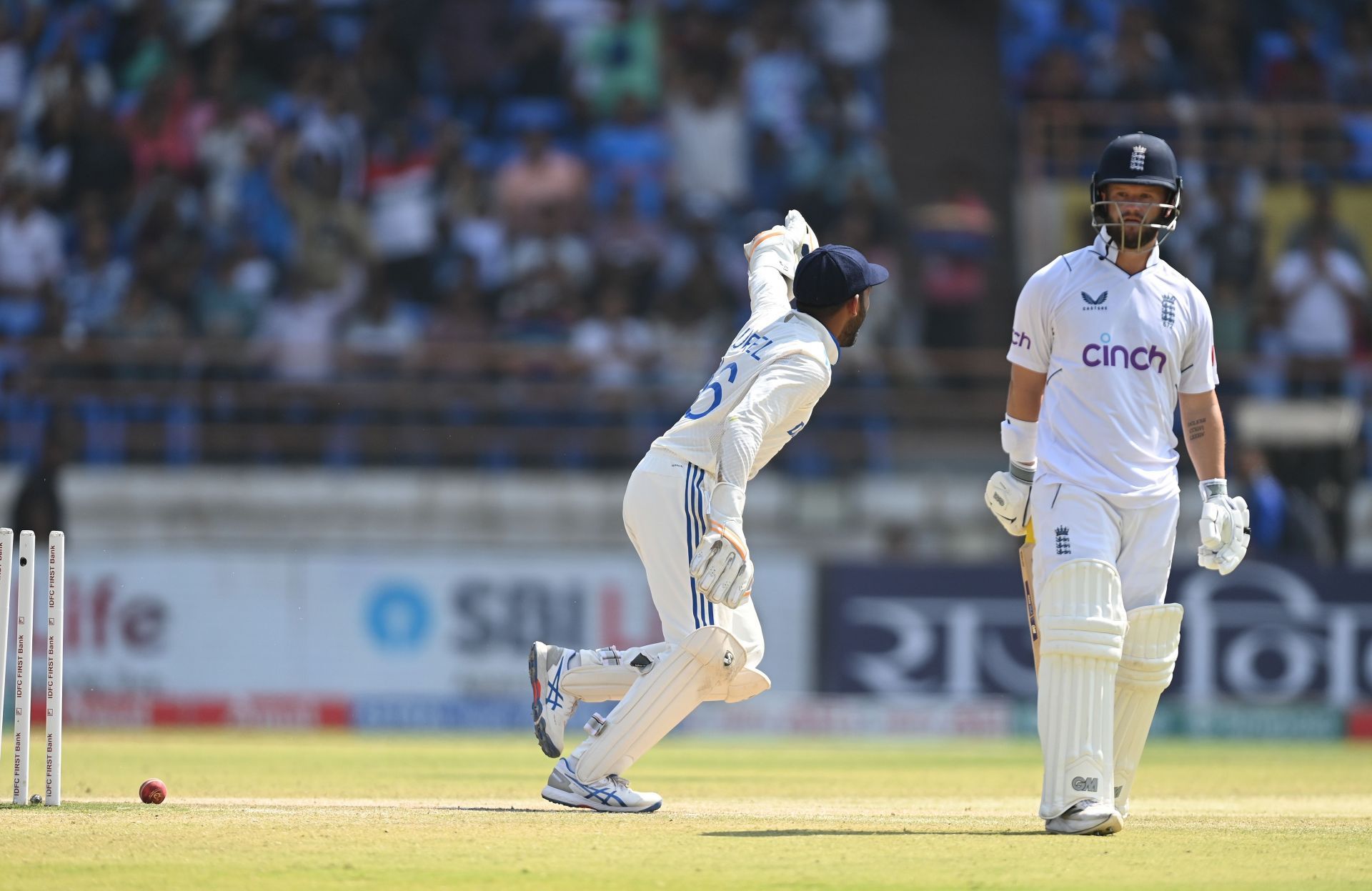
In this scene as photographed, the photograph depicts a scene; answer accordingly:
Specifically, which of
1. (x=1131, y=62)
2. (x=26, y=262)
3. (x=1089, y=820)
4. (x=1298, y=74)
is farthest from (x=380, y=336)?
(x=1089, y=820)

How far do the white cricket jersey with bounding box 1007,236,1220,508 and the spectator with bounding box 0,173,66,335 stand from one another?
32.2 feet

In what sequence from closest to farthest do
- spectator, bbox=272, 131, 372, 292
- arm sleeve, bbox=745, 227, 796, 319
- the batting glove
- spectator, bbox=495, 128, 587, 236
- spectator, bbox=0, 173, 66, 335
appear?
the batting glove → arm sleeve, bbox=745, 227, 796, 319 → spectator, bbox=0, 173, 66, 335 → spectator, bbox=272, 131, 372, 292 → spectator, bbox=495, 128, 587, 236

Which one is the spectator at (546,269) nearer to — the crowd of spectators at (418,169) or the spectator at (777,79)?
the crowd of spectators at (418,169)

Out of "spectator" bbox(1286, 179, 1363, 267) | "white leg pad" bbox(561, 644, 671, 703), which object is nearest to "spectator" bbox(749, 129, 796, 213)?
"spectator" bbox(1286, 179, 1363, 267)

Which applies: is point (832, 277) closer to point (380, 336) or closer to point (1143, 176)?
point (1143, 176)

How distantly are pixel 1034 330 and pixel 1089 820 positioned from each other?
1.36 m

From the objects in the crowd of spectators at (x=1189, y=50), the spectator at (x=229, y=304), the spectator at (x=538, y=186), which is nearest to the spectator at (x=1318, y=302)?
the crowd of spectators at (x=1189, y=50)

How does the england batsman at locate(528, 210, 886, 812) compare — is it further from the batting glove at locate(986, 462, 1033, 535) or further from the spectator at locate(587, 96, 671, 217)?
the spectator at locate(587, 96, 671, 217)

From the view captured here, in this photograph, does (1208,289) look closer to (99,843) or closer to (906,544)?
(906,544)

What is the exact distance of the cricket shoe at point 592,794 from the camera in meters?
6.12

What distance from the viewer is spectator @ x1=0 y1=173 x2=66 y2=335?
14.2 metres

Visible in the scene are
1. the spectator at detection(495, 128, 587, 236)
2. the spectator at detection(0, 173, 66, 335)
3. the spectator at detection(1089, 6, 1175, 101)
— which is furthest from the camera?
the spectator at detection(1089, 6, 1175, 101)

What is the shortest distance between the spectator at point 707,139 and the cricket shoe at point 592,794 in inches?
390

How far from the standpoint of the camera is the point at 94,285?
14.4 m
